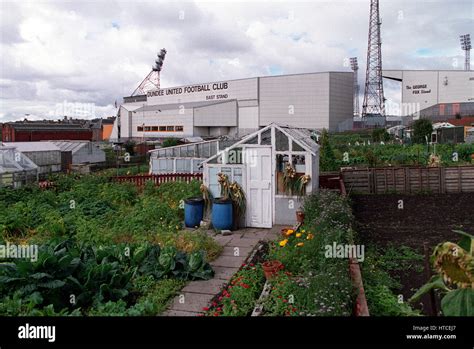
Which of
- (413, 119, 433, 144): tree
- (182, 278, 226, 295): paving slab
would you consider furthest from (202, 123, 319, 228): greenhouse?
(413, 119, 433, 144): tree

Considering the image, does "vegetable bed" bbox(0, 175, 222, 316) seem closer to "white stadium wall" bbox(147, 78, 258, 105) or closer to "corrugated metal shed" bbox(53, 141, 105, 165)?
"corrugated metal shed" bbox(53, 141, 105, 165)

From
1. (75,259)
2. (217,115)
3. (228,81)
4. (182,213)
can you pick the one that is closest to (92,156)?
(182,213)

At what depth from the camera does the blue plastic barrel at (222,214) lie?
9.29 m

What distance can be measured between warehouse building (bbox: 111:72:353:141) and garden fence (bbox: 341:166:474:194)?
2901 cm

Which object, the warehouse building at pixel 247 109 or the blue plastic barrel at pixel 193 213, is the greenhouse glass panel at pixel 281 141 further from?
the warehouse building at pixel 247 109

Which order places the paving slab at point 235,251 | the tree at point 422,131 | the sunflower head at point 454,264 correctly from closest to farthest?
the sunflower head at point 454,264 < the paving slab at point 235,251 < the tree at point 422,131

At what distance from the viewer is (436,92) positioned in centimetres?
5081

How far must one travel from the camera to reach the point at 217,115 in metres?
53.0

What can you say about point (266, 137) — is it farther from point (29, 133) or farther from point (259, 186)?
point (29, 133)

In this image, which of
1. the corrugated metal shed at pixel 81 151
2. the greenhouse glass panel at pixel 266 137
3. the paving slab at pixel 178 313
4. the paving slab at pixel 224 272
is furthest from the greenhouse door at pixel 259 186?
the corrugated metal shed at pixel 81 151

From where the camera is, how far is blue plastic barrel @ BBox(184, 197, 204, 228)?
9.70 metres

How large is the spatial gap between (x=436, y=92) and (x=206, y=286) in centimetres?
5265
